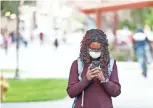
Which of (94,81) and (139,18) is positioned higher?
(139,18)

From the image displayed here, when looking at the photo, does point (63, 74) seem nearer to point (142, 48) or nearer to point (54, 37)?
point (54, 37)

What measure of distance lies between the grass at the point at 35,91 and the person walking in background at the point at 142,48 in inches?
51.7

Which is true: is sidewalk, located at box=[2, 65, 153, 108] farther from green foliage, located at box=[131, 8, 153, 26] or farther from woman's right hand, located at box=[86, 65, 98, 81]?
woman's right hand, located at box=[86, 65, 98, 81]

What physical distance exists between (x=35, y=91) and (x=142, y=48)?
241 centimetres

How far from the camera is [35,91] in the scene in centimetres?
798

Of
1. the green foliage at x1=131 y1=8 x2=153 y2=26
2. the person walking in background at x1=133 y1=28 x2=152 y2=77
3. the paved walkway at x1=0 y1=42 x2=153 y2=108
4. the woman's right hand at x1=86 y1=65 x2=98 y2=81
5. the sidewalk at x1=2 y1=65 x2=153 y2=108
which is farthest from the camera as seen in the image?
the person walking in background at x1=133 y1=28 x2=152 y2=77

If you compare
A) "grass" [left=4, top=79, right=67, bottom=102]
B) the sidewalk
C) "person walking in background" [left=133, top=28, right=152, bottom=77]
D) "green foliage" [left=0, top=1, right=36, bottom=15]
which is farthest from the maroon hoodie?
"person walking in background" [left=133, top=28, right=152, bottom=77]

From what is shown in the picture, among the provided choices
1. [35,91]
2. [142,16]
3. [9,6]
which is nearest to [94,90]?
[35,91]

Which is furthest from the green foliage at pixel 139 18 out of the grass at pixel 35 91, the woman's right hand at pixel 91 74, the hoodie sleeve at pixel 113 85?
the woman's right hand at pixel 91 74

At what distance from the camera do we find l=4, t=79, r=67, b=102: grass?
310 inches

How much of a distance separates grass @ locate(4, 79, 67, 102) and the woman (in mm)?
4580

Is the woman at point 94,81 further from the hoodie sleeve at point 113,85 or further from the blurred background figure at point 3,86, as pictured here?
the blurred background figure at point 3,86

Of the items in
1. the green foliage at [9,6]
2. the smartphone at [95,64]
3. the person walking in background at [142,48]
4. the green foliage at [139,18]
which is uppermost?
the green foliage at [9,6]

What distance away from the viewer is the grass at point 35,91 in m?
7.88
